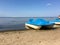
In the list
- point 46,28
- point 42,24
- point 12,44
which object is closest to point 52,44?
point 12,44

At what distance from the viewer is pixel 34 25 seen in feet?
64.2

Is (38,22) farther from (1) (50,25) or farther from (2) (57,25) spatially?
(2) (57,25)

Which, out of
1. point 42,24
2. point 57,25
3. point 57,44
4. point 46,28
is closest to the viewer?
point 57,44

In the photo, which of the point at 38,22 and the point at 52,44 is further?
the point at 38,22

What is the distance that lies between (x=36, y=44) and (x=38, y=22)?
10635mm

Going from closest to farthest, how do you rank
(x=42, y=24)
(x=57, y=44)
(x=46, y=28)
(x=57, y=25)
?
(x=57, y=44) → (x=42, y=24) → (x=46, y=28) → (x=57, y=25)

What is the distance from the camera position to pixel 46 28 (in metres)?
19.9

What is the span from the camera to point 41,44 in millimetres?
8734

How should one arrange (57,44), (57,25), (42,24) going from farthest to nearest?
(57,25), (42,24), (57,44)

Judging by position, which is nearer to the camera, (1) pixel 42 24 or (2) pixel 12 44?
(2) pixel 12 44

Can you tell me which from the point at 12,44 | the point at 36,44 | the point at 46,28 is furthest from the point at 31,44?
the point at 46,28

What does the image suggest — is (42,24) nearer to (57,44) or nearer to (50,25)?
(50,25)

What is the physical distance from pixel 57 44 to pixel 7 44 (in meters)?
3.53

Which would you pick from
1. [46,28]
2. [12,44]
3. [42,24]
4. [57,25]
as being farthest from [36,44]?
[57,25]
